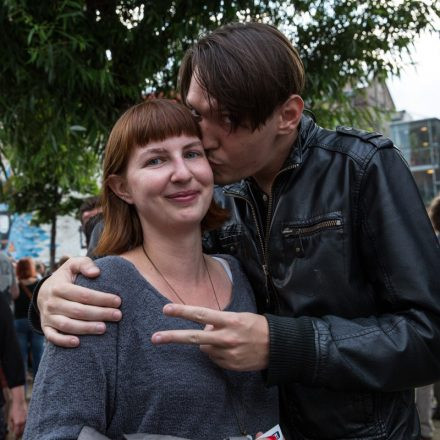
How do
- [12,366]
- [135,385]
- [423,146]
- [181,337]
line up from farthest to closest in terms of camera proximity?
[423,146], [12,366], [135,385], [181,337]

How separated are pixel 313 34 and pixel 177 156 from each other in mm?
4311

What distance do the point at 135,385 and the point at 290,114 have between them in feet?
3.01

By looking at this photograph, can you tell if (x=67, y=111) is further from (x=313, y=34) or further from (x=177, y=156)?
(x=177, y=156)

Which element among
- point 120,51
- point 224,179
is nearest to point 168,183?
point 224,179

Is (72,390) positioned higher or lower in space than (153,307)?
lower

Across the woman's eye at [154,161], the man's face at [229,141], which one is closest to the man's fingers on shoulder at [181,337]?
the woman's eye at [154,161]

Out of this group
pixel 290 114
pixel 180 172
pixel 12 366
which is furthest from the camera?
pixel 12 366

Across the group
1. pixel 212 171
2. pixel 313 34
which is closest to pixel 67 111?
pixel 313 34

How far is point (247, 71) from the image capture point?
1.68 m

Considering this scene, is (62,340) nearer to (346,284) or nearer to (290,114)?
(346,284)

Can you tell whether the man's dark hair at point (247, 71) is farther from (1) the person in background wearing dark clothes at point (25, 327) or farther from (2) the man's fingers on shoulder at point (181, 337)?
(1) the person in background wearing dark clothes at point (25, 327)

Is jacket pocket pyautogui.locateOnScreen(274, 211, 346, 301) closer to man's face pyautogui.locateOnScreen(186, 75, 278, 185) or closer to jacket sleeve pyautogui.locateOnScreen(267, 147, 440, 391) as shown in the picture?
jacket sleeve pyautogui.locateOnScreen(267, 147, 440, 391)

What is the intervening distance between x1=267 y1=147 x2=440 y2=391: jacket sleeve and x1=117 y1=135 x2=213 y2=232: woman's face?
395mm

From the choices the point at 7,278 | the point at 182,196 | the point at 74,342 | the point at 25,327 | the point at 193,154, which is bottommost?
the point at 25,327
